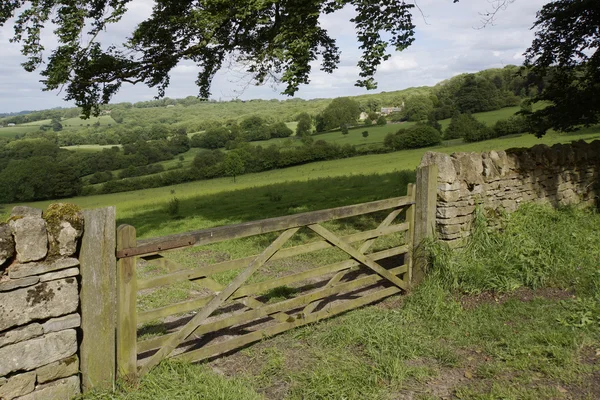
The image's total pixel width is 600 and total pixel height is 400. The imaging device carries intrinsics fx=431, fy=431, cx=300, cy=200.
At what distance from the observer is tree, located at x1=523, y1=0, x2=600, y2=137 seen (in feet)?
38.2

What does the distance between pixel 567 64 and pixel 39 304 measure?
14.3m

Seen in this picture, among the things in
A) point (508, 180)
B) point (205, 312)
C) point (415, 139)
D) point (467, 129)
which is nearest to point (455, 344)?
point (205, 312)

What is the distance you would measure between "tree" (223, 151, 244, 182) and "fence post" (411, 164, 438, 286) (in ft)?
99.7

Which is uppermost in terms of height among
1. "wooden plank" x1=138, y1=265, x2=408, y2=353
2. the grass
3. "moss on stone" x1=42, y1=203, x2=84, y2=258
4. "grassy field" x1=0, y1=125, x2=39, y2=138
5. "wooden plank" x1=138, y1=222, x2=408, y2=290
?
"grassy field" x1=0, y1=125, x2=39, y2=138

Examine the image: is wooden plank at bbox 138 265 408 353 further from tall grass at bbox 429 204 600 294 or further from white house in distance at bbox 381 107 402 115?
white house in distance at bbox 381 107 402 115

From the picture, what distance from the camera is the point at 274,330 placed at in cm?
496

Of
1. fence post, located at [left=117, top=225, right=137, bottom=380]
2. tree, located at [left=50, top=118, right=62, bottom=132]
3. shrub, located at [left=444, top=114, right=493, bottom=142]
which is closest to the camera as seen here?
fence post, located at [left=117, top=225, right=137, bottom=380]

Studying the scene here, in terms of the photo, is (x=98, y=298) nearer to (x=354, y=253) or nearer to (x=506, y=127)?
(x=354, y=253)

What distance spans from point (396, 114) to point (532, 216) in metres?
50.4

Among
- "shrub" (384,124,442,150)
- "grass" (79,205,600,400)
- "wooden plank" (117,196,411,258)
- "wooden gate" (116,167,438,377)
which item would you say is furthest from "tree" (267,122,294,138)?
"wooden plank" (117,196,411,258)

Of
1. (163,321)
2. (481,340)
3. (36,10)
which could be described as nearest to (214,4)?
(36,10)

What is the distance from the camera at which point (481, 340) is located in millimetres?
4816

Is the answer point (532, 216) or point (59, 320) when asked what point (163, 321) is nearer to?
point (59, 320)

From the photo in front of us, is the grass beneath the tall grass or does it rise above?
beneath
